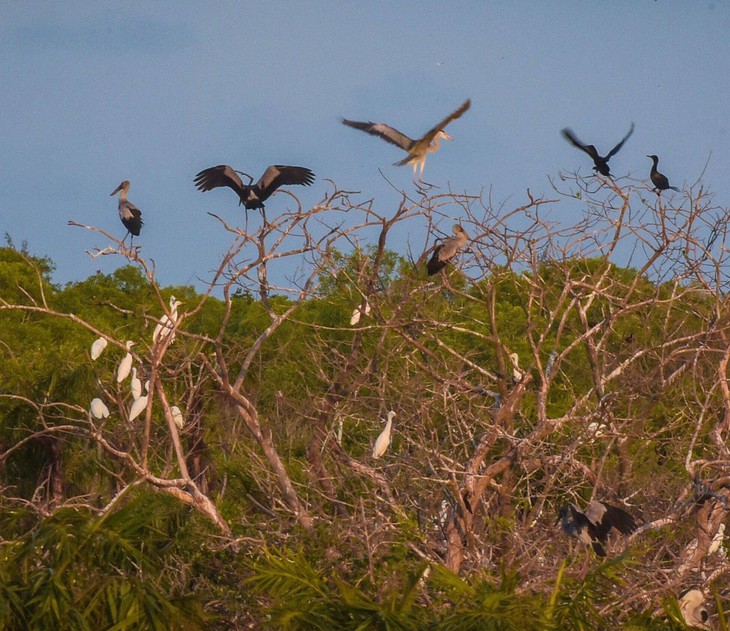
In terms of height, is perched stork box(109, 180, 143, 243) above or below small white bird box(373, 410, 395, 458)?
above

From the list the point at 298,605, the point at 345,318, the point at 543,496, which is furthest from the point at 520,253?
the point at 345,318

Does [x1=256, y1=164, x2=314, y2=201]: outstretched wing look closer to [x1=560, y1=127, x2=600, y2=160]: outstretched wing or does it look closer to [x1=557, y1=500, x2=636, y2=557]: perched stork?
[x1=560, y1=127, x2=600, y2=160]: outstretched wing

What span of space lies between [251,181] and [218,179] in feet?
1.06

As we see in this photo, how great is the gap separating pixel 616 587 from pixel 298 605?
98.5 inches

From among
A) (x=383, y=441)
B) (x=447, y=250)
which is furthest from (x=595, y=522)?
(x=447, y=250)

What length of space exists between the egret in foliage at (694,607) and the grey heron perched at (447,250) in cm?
322

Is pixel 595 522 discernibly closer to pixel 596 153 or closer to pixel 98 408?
pixel 596 153

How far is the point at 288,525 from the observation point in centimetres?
829

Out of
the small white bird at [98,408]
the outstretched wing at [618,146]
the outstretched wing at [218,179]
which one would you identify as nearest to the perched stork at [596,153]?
the outstretched wing at [618,146]

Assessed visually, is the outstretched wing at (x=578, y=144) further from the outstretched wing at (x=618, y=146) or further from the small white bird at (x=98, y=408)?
the small white bird at (x=98, y=408)

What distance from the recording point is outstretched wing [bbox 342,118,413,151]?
34.9 ft

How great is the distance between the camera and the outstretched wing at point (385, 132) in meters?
10.6

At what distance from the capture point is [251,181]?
33.6 ft

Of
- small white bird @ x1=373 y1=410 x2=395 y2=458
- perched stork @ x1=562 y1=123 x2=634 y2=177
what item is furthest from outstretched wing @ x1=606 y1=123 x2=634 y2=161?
small white bird @ x1=373 y1=410 x2=395 y2=458
